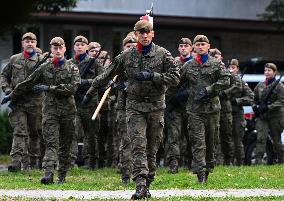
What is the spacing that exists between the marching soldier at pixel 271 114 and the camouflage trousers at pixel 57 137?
663cm

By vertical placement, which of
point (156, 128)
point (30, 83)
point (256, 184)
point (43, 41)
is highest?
point (43, 41)

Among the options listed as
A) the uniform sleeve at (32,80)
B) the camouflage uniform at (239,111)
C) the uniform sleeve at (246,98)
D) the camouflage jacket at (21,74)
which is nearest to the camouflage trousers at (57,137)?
the uniform sleeve at (32,80)

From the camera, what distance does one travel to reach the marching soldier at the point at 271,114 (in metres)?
17.3

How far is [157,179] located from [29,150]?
11.8 feet

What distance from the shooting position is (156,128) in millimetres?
9688

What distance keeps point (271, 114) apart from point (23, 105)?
5.92 meters

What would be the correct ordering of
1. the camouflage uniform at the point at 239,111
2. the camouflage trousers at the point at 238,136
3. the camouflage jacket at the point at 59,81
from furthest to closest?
the camouflage trousers at the point at 238,136 → the camouflage uniform at the point at 239,111 → the camouflage jacket at the point at 59,81

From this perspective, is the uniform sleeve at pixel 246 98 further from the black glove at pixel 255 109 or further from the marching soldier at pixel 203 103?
the marching soldier at pixel 203 103

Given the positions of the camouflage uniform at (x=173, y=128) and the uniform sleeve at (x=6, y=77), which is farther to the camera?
the uniform sleeve at (x=6, y=77)

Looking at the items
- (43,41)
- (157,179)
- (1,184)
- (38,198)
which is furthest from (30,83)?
(43,41)

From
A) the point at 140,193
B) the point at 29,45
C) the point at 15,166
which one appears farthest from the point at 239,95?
the point at 140,193

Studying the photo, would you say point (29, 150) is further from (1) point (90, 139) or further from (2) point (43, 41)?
(2) point (43, 41)

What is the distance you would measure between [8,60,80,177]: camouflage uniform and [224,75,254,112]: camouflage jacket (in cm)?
569

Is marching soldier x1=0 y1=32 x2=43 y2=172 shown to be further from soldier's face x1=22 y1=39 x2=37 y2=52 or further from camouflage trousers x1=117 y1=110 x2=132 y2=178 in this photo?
camouflage trousers x1=117 y1=110 x2=132 y2=178
